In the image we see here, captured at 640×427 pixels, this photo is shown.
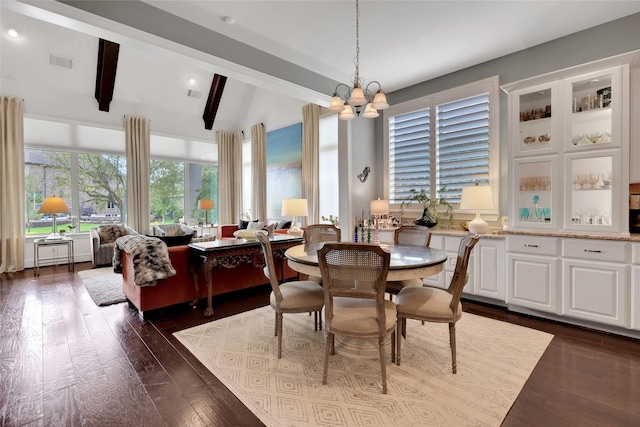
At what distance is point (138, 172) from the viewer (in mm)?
6969

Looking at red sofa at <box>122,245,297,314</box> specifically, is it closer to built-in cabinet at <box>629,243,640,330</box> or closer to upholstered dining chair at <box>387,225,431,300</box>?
upholstered dining chair at <box>387,225,431,300</box>

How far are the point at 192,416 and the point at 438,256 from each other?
201 centimetres

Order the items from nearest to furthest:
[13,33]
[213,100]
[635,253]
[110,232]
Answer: [635,253] < [13,33] < [110,232] < [213,100]

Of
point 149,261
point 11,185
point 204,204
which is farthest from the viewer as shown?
point 204,204

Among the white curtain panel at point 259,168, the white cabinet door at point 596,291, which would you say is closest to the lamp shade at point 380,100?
the white cabinet door at point 596,291

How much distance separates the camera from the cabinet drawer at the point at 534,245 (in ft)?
10.3

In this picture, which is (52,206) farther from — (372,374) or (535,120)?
(535,120)

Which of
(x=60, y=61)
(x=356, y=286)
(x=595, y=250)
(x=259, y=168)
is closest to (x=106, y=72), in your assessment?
(x=60, y=61)

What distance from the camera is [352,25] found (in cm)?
330

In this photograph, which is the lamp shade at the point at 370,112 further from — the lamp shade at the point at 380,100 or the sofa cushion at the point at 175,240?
the sofa cushion at the point at 175,240

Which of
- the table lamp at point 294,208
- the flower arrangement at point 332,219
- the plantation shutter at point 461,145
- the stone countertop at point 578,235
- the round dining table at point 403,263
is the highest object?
the plantation shutter at point 461,145

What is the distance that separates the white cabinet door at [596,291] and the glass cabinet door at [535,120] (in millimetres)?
1245

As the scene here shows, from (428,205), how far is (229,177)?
5.85 meters

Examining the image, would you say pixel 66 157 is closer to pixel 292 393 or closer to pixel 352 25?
pixel 352 25
